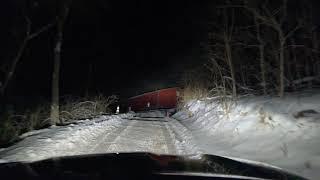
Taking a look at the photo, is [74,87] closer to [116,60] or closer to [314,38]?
[116,60]

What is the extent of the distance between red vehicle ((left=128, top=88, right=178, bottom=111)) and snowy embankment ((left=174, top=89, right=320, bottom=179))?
53.1m

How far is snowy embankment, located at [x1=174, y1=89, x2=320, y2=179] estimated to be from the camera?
11664mm

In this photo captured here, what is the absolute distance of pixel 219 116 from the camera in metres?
23.2

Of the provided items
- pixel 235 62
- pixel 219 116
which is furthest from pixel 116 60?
pixel 219 116

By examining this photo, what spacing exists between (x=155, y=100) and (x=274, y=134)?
62.2 m

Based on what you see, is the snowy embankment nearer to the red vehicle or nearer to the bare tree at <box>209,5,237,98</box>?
the bare tree at <box>209,5,237,98</box>

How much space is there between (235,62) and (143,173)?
25233 mm

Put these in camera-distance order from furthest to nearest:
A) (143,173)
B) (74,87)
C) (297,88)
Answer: (74,87) < (297,88) < (143,173)

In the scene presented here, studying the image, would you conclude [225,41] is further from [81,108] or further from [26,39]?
[81,108]

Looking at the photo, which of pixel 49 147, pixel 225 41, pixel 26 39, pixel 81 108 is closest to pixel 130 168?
pixel 49 147

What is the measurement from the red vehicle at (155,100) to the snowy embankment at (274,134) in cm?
5307

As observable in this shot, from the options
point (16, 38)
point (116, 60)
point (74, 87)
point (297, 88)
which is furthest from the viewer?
point (116, 60)

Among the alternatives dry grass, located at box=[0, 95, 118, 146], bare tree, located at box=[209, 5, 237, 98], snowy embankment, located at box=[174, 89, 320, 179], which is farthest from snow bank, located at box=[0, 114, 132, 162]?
bare tree, located at box=[209, 5, 237, 98]

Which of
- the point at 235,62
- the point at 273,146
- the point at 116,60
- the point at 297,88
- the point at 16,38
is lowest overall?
the point at 273,146
